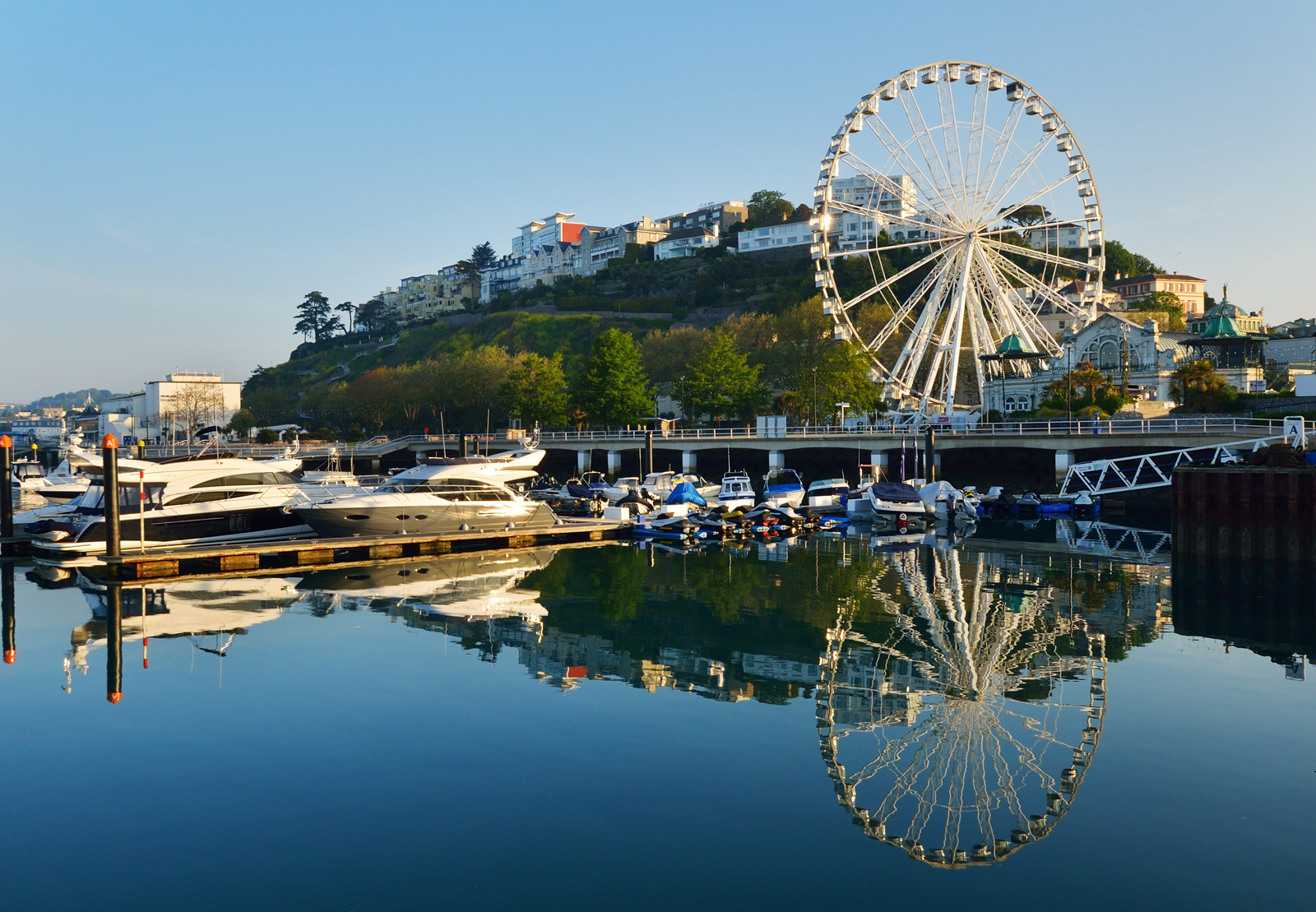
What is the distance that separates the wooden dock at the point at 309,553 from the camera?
112ft

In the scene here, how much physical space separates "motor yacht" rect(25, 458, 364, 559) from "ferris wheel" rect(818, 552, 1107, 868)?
24742 mm

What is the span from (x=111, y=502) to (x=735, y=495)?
31.8 metres

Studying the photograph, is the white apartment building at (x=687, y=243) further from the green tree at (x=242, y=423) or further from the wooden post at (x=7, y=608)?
the wooden post at (x=7, y=608)

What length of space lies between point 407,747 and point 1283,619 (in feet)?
79.3

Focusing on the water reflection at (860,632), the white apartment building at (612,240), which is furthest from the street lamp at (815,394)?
the white apartment building at (612,240)

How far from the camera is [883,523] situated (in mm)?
55719

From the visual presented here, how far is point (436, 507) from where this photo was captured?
42844mm

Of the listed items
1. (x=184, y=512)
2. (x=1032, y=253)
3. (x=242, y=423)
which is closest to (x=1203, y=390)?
(x=1032, y=253)

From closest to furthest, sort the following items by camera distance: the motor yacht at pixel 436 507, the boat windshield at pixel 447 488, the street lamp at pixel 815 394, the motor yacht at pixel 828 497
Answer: the motor yacht at pixel 436 507, the boat windshield at pixel 447 488, the motor yacht at pixel 828 497, the street lamp at pixel 815 394

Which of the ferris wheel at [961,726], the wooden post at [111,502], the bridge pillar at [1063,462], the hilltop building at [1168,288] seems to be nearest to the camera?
the ferris wheel at [961,726]

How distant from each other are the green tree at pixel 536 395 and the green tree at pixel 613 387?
7.35ft

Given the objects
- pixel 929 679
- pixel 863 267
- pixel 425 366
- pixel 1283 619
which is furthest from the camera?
pixel 863 267

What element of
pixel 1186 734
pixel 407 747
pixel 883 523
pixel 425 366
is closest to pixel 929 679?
pixel 1186 734

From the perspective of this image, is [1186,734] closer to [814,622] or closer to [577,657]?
[814,622]
